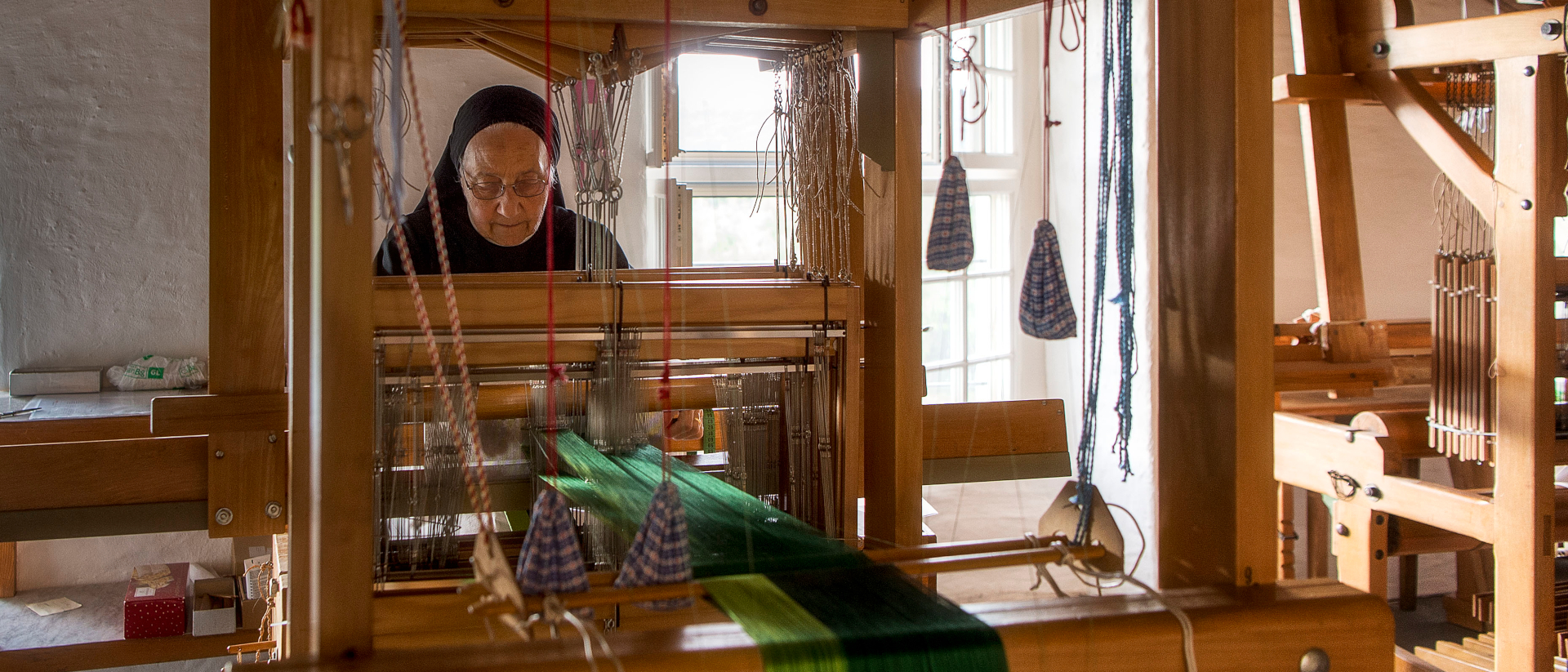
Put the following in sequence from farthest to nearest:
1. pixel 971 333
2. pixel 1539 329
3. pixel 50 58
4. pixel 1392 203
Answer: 1. pixel 971 333
2. pixel 1392 203
3. pixel 50 58
4. pixel 1539 329

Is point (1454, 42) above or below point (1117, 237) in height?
above

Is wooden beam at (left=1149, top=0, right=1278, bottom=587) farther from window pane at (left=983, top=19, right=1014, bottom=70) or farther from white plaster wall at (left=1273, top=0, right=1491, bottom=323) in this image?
window pane at (left=983, top=19, right=1014, bottom=70)

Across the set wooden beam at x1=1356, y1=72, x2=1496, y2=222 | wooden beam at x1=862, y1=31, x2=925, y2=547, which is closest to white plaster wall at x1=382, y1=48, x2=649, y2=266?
wooden beam at x1=862, y1=31, x2=925, y2=547

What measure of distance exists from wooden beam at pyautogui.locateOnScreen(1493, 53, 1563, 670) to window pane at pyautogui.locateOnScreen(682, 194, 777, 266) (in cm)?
268

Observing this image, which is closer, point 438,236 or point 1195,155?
point 438,236

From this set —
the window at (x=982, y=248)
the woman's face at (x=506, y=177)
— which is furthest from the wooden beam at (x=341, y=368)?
the window at (x=982, y=248)

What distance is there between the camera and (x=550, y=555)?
87 centimetres

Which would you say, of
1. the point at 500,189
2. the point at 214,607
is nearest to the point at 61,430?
the point at 214,607

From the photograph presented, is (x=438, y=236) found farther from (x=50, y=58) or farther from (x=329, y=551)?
(x=50, y=58)

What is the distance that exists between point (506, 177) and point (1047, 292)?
2.01m

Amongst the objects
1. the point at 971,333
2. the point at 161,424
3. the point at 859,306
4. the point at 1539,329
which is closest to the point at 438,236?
the point at 859,306

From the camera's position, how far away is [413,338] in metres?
1.39

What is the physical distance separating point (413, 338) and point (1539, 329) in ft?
7.59

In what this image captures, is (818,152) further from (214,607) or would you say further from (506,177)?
(214,607)
